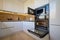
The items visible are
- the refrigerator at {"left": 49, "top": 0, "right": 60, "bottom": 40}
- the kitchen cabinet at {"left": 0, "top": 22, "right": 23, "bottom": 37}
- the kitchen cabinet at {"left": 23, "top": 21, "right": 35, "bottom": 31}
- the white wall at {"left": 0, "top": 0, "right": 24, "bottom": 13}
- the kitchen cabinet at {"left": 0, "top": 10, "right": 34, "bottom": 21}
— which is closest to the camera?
the refrigerator at {"left": 49, "top": 0, "right": 60, "bottom": 40}

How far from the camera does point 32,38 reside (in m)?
1.65

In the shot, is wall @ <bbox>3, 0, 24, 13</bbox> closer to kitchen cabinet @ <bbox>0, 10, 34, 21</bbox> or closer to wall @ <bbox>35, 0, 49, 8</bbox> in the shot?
kitchen cabinet @ <bbox>0, 10, 34, 21</bbox>

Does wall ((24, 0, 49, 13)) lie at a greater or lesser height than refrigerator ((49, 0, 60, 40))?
greater

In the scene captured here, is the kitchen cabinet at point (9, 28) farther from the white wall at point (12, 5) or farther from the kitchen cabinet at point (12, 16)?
the white wall at point (12, 5)

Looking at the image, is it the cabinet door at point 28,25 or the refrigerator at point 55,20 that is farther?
the cabinet door at point 28,25

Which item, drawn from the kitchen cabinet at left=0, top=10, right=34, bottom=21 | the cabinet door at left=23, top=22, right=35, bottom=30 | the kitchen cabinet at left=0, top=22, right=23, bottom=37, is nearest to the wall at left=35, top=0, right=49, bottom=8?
the kitchen cabinet at left=0, top=10, right=34, bottom=21

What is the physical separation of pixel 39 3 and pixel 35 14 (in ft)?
1.33

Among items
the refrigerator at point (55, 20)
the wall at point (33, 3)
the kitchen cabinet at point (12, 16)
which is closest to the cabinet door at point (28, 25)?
the kitchen cabinet at point (12, 16)

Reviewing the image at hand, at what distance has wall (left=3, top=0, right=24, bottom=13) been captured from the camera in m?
2.47

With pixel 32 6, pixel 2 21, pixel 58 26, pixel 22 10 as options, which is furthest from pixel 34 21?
pixel 58 26

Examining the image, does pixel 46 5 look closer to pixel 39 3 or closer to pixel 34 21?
pixel 39 3

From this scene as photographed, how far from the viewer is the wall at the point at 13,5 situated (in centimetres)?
247

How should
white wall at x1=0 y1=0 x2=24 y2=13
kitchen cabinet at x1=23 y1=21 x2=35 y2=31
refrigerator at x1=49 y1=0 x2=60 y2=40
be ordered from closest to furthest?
refrigerator at x1=49 y1=0 x2=60 y2=40
kitchen cabinet at x1=23 y1=21 x2=35 y2=31
white wall at x1=0 y1=0 x2=24 y2=13

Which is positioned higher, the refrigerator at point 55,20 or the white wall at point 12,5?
the white wall at point 12,5
